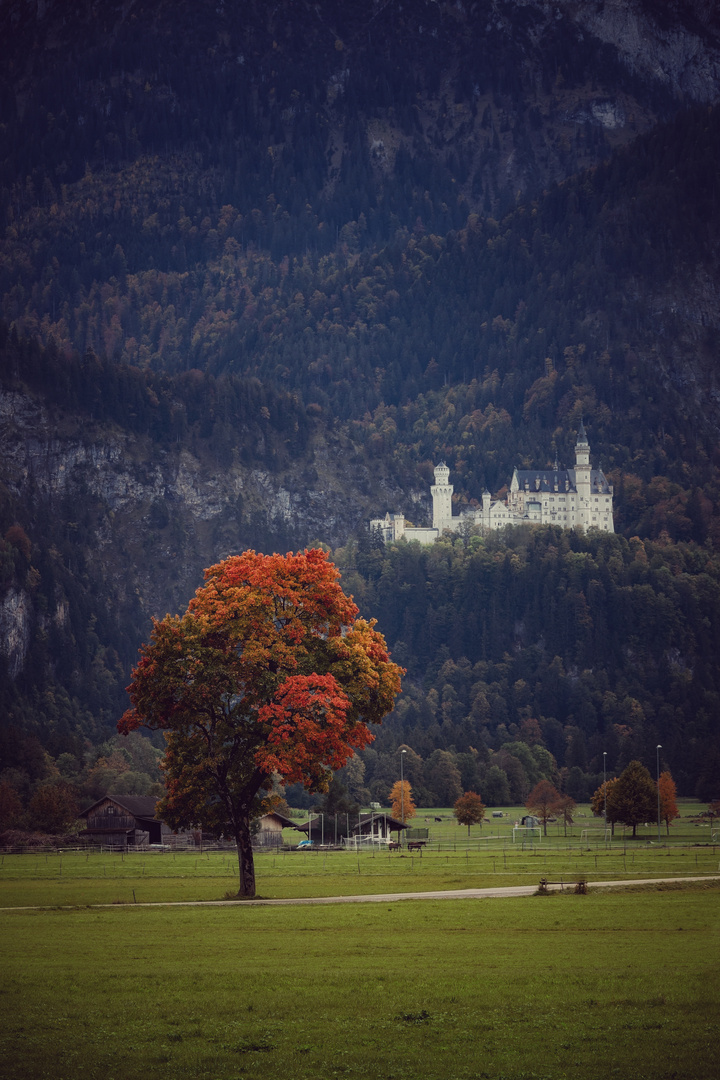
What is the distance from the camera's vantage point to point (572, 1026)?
33219 mm

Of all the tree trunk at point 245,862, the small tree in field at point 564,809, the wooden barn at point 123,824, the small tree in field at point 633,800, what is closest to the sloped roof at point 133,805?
the wooden barn at point 123,824

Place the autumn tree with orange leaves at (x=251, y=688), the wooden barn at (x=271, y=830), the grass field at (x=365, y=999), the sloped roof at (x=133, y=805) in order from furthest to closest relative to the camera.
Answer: the wooden barn at (x=271, y=830), the sloped roof at (x=133, y=805), the autumn tree with orange leaves at (x=251, y=688), the grass field at (x=365, y=999)

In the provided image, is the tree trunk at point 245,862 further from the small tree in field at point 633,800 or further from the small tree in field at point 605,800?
the small tree in field at point 605,800

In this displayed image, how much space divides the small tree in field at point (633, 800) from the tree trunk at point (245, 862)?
237 ft

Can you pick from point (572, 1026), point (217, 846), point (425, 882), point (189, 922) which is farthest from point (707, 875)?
point (217, 846)

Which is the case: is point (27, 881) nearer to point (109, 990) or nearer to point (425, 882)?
point (425, 882)

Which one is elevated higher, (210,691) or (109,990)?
(210,691)

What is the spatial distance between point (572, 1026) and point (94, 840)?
110 meters

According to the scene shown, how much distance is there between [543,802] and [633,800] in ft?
143

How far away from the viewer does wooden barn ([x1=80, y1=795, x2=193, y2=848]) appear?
138 m

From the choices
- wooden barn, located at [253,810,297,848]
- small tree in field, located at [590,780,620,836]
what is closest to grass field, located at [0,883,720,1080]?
small tree in field, located at [590,780,620,836]

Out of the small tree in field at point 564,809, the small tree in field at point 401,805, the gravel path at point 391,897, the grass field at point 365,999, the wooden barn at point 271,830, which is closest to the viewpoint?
the grass field at point 365,999

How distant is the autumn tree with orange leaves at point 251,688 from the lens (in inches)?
2482

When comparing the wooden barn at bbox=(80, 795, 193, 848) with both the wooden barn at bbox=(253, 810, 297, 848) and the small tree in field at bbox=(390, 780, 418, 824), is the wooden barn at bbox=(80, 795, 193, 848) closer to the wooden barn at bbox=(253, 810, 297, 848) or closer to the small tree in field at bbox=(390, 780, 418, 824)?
the wooden barn at bbox=(253, 810, 297, 848)
